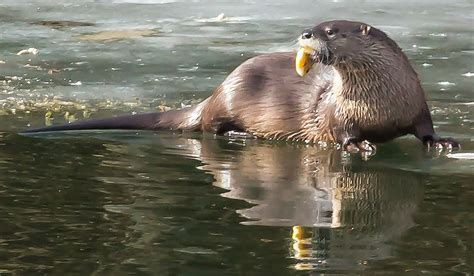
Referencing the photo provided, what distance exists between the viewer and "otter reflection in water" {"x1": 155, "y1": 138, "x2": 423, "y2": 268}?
10.5 ft

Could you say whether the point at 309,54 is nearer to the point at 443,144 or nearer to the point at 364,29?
the point at 364,29

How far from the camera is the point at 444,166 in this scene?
177 inches

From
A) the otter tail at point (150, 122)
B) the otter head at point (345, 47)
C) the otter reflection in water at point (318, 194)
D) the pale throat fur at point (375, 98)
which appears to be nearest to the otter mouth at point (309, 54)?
the otter head at point (345, 47)

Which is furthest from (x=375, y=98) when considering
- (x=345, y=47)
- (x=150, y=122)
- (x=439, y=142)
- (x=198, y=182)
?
(x=198, y=182)

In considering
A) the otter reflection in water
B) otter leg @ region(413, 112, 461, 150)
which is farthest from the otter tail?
otter leg @ region(413, 112, 461, 150)

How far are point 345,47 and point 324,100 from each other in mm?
242

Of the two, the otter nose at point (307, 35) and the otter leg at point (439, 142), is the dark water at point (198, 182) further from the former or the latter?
the otter nose at point (307, 35)

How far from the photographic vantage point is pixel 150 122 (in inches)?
211

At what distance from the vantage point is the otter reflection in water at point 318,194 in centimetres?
321

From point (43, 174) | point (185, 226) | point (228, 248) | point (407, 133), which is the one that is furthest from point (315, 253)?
point (407, 133)

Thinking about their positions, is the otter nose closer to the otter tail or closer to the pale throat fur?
the pale throat fur

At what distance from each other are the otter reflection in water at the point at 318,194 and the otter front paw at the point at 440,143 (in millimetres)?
344

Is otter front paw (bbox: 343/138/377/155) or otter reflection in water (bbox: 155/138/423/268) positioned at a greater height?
otter front paw (bbox: 343/138/377/155)

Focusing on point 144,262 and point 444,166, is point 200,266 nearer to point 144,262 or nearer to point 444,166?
point 144,262
